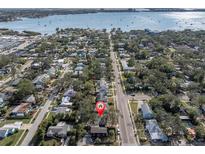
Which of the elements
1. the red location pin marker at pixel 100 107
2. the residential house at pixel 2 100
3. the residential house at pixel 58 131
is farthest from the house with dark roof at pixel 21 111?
the red location pin marker at pixel 100 107

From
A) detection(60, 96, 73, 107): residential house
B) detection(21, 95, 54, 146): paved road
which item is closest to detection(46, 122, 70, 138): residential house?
detection(21, 95, 54, 146): paved road

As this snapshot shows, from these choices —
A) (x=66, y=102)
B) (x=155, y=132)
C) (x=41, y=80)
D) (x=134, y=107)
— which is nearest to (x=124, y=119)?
(x=134, y=107)

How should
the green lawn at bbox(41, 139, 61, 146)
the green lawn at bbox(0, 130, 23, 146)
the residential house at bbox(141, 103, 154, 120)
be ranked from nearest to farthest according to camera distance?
the green lawn at bbox(41, 139, 61, 146) < the green lawn at bbox(0, 130, 23, 146) < the residential house at bbox(141, 103, 154, 120)

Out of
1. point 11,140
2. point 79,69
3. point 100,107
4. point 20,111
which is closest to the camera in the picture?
point 11,140

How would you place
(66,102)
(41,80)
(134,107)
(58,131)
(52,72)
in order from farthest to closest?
(52,72) → (41,80) → (66,102) → (134,107) → (58,131)

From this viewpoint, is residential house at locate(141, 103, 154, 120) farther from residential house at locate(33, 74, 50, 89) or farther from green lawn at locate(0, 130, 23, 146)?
residential house at locate(33, 74, 50, 89)

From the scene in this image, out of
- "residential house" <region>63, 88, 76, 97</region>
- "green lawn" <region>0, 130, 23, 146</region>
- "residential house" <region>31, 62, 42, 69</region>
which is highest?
"residential house" <region>31, 62, 42, 69</region>

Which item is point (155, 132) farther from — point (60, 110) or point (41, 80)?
point (41, 80)
